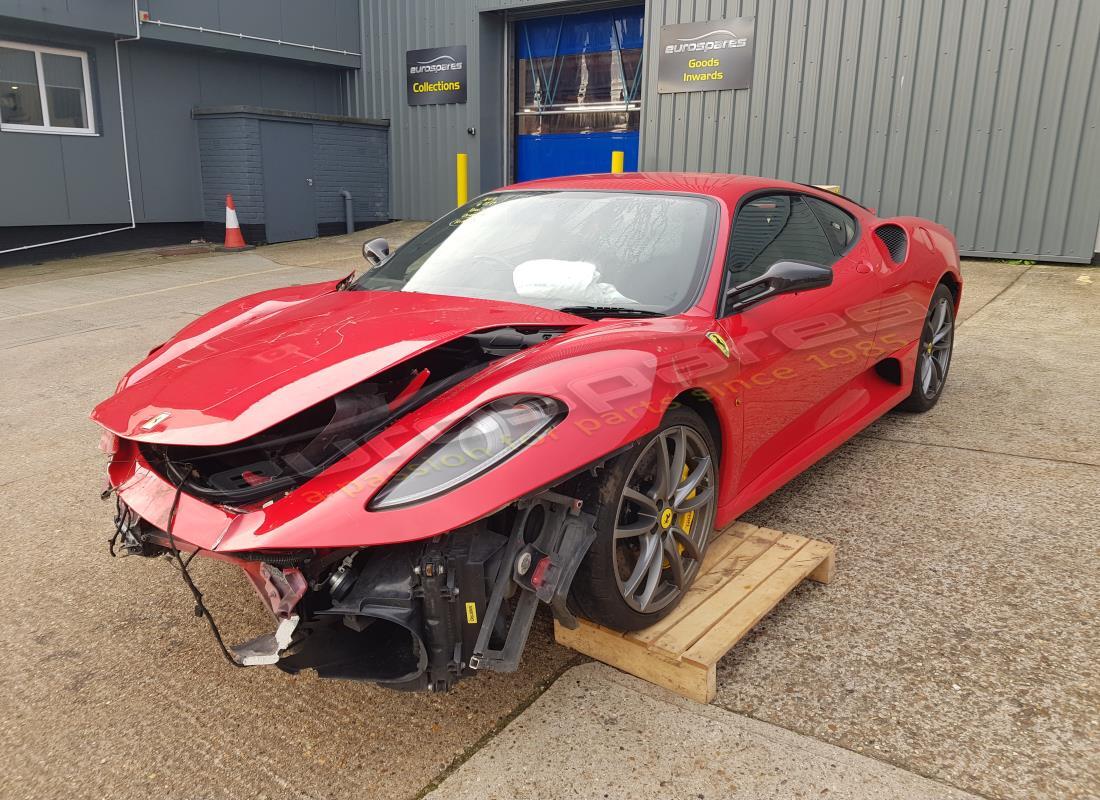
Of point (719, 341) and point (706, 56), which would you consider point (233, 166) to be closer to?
point (706, 56)

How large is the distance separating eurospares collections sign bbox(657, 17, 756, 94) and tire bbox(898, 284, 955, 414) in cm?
680

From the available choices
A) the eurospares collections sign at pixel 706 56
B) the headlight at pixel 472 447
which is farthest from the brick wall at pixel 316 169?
the headlight at pixel 472 447

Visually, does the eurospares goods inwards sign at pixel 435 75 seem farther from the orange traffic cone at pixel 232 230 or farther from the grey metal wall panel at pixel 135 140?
the orange traffic cone at pixel 232 230

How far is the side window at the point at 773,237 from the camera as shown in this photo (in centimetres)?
305

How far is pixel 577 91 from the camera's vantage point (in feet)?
41.9

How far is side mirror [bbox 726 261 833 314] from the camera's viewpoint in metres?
2.80

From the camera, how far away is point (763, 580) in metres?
2.61

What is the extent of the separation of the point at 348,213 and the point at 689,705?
1298cm

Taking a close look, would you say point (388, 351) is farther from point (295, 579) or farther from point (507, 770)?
point (507, 770)

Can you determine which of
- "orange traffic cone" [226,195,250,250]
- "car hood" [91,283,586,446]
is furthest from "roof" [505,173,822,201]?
"orange traffic cone" [226,195,250,250]

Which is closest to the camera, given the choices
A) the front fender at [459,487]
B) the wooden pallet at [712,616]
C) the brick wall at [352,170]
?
the front fender at [459,487]

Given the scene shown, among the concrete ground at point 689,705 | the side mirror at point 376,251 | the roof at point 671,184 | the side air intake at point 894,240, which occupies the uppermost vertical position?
the roof at point 671,184

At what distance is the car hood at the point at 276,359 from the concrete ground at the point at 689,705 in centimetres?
77

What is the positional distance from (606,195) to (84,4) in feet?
35.2
